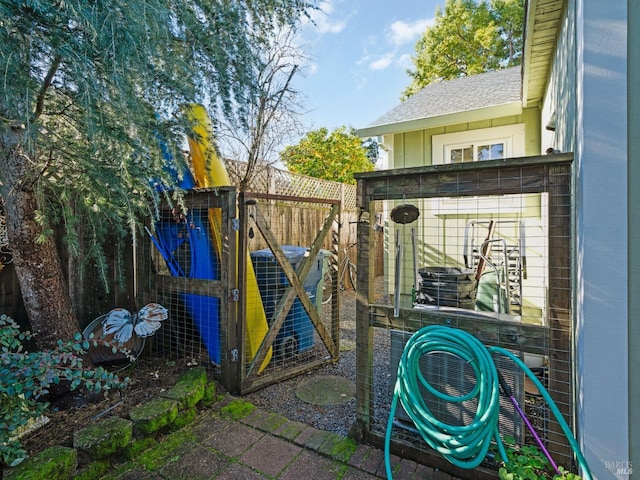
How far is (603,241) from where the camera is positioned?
1.50 m

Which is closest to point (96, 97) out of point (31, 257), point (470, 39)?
point (31, 257)

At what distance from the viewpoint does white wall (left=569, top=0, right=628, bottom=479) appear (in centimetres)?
147

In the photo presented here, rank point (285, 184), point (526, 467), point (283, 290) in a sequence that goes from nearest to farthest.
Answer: point (526, 467) < point (283, 290) < point (285, 184)

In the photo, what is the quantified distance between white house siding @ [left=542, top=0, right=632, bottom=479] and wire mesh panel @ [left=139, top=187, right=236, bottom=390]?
7.53 feet

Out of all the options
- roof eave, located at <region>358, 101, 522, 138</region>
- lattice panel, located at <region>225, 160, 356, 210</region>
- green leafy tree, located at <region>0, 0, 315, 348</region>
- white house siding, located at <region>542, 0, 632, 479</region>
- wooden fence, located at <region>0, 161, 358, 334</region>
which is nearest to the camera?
green leafy tree, located at <region>0, 0, 315, 348</region>

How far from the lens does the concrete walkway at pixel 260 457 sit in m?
1.89

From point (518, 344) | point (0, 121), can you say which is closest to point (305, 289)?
point (518, 344)

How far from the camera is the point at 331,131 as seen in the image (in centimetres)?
A: 1309

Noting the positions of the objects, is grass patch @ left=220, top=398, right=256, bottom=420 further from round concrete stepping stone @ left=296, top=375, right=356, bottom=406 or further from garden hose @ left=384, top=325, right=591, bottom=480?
garden hose @ left=384, top=325, right=591, bottom=480

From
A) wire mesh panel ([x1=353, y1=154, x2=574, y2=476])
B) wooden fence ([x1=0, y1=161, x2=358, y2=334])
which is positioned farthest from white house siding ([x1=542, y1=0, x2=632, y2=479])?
wooden fence ([x1=0, y1=161, x2=358, y2=334])

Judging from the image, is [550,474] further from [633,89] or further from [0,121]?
[0,121]

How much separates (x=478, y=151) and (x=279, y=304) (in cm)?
333

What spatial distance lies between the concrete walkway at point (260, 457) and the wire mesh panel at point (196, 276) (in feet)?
2.04

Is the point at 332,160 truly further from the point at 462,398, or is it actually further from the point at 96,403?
the point at 462,398
